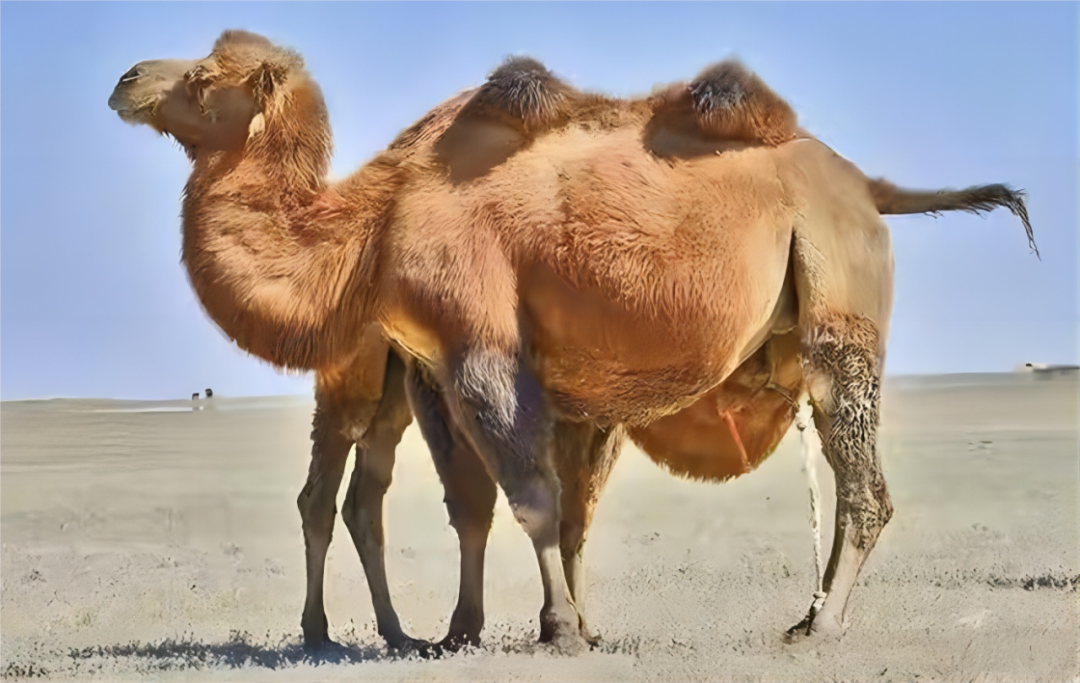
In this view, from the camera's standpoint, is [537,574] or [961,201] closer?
[961,201]

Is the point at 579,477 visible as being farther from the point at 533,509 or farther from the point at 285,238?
the point at 285,238

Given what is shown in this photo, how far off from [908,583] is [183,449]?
527 inches

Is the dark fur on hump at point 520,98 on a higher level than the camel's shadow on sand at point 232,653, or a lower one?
higher

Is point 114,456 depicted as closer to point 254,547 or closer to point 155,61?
point 254,547

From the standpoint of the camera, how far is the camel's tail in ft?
22.8

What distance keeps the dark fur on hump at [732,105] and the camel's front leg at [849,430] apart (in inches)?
39.0

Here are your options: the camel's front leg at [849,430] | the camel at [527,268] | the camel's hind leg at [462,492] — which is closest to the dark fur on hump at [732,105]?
the camel at [527,268]

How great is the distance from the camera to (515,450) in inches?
229

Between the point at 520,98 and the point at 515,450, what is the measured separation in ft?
5.35

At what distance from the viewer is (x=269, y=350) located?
6.01m

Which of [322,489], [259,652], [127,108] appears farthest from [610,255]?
[259,652]

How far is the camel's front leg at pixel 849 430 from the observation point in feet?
21.0

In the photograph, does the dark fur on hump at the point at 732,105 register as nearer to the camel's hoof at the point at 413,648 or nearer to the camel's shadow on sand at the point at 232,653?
the camel's hoof at the point at 413,648

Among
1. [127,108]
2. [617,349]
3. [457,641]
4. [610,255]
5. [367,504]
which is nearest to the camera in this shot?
[127,108]
